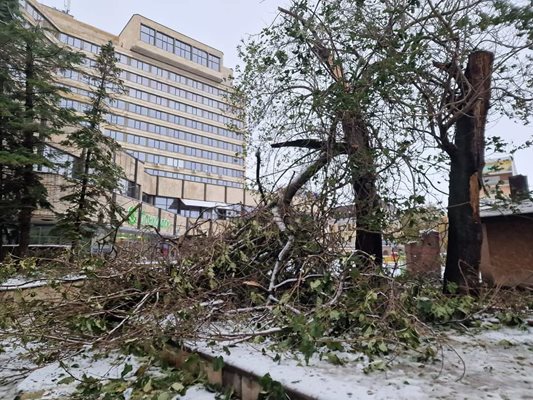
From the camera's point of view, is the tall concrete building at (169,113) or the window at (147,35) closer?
the tall concrete building at (169,113)

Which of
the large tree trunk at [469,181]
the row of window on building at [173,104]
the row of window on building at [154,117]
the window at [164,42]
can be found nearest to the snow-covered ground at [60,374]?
the large tree trunk at [469,181]

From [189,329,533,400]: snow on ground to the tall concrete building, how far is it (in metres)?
35.5

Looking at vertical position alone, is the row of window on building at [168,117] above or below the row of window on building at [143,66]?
below

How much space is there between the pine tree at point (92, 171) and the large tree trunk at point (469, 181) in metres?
13.1

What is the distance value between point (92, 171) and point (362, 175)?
15.3 meters

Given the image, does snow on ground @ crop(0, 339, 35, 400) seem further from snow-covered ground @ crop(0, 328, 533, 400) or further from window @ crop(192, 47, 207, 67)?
window @ crop(192, 47, 207, 67)

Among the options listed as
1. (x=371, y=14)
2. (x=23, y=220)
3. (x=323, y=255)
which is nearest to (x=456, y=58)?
(x=371, y=14)

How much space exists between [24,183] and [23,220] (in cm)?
156

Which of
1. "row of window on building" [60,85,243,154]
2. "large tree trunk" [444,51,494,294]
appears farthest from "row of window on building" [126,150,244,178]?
"large tree trunk" [444,51,494,294]

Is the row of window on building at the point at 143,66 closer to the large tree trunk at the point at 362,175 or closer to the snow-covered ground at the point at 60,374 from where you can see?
the large tree trunk at the point at 362,175

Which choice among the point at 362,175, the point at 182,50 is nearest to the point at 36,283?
the point at 362,175

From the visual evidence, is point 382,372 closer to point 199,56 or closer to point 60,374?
point 60,374

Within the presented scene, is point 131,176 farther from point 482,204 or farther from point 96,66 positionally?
point 482,204

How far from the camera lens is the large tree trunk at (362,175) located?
5535 mm
